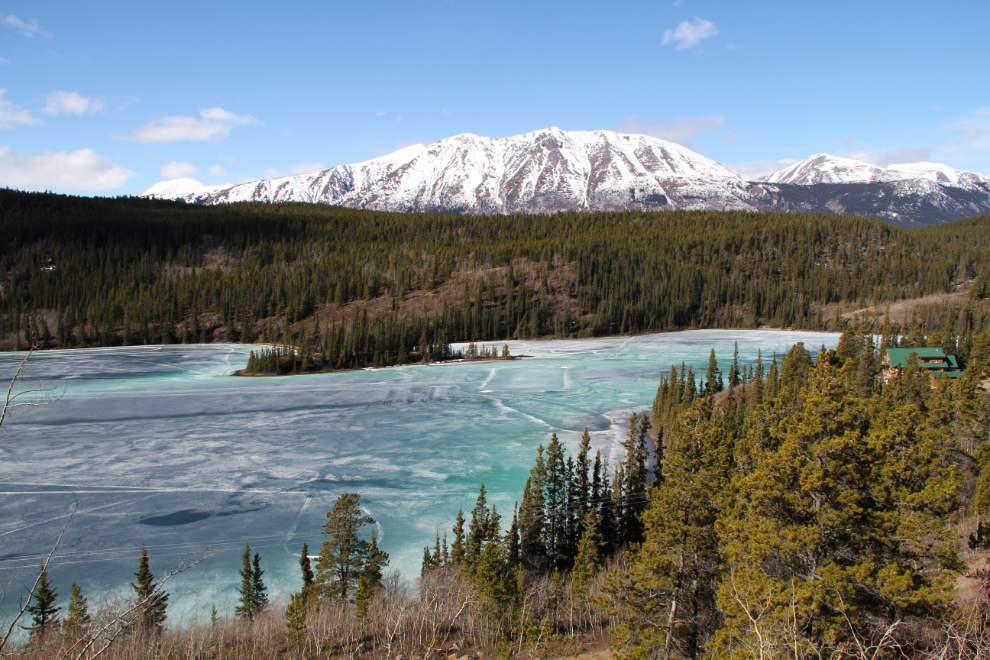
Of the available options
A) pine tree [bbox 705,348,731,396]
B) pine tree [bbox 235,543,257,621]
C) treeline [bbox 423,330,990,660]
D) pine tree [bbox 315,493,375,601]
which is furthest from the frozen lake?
treeline [bbox 423,330,990,660]

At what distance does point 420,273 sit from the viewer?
147375mm

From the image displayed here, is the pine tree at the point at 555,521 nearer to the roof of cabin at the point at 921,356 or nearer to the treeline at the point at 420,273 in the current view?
the roof of cabin at the point at 921,356

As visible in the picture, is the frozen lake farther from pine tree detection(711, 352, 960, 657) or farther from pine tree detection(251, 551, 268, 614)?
pine tree detection(711, 352, 960, 657)

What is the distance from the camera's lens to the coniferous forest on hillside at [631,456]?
13477 millimetres

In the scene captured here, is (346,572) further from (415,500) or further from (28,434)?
(28,434)

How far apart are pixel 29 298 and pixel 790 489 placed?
169463 millimetres

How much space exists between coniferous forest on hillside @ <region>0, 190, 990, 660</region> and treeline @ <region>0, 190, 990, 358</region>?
78 centimetres

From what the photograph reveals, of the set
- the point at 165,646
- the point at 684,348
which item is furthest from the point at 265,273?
the point at 165,646

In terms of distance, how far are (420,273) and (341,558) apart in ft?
414

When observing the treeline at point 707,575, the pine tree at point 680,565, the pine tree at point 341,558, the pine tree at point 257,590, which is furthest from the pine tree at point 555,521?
the pine tree at point 257,590

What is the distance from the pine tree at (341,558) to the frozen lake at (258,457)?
2157 millimetres

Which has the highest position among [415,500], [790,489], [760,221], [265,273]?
[760,221]

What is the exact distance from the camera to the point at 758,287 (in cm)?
14650

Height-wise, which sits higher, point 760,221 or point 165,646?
point 760,221
